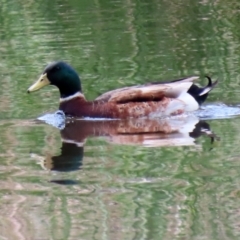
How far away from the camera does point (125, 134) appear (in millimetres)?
10289

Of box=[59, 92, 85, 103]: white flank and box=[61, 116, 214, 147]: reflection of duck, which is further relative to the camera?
box=[59, 92, 85, 103]: white flank

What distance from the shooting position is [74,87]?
1178 cm

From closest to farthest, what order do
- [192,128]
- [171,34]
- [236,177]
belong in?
[236,177] → [192,128] → [171,34]

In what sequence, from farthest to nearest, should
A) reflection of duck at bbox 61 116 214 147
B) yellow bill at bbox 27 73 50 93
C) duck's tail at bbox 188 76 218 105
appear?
yellow bill at bbox 27 73 50 93 → duck's tail at bbox 188 76 218 105 → reflection of duck at bbox 61 116 214 147

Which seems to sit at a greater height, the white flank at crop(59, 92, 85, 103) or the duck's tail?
the duck's tail

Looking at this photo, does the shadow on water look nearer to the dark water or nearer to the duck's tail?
the dark water

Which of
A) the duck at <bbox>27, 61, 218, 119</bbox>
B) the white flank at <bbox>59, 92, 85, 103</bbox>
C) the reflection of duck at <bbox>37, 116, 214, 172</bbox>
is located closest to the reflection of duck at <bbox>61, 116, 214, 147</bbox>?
the reflection of duck at <bbox>37, 116, 214, 172</bbox>

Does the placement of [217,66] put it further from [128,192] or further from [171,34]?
[128,192]

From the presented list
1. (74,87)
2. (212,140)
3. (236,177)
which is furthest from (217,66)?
(236,177)

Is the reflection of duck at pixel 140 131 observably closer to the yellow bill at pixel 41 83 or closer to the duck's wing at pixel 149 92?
the duck's wing at pixel 149 92

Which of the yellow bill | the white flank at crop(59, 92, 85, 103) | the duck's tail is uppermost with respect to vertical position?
the yellow bill

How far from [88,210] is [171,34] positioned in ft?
29.5

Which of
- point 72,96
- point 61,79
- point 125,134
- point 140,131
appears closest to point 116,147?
point 125,134

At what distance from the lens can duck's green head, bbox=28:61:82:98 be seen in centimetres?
1170
